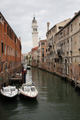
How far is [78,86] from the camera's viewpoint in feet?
59.5

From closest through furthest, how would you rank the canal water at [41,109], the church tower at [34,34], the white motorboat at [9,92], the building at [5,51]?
1. the canal water at [41,109]
2. the white motorboat at [9,92]
3. the building at [5,51]
4. the church tower at [34,34]

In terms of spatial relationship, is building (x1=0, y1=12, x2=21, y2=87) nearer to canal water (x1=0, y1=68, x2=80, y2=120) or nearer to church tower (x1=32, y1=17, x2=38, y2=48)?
canal water (x1=0, y1=68, x2=80, y2=120)

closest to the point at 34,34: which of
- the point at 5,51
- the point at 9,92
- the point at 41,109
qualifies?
the point at 5,51

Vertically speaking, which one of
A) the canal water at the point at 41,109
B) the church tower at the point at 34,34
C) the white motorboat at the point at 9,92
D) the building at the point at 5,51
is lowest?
the canal water at the point at 41,109

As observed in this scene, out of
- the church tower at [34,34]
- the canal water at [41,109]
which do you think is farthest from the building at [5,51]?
→ the church tower at [34,34]

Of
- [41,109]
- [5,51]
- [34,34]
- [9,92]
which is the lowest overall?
[41,109]

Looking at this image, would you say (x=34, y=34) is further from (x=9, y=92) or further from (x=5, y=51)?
(x=9, y=92)

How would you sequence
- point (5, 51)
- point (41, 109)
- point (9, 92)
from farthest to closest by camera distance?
point (5, 51)
point (9, 92)
point (41, 109)

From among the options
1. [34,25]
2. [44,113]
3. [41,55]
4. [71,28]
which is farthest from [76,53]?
[34,25]

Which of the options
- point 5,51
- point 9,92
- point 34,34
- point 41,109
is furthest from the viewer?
point 34,34

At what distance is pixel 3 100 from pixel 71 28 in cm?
1668

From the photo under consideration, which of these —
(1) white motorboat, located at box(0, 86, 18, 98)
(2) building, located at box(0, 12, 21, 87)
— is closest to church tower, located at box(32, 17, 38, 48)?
(2) building, located at box(0, 12, 21, 87)

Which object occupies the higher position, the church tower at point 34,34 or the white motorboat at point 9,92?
the church tower at point 34,34

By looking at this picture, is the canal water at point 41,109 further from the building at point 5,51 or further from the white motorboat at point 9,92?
the building at point 5,51
